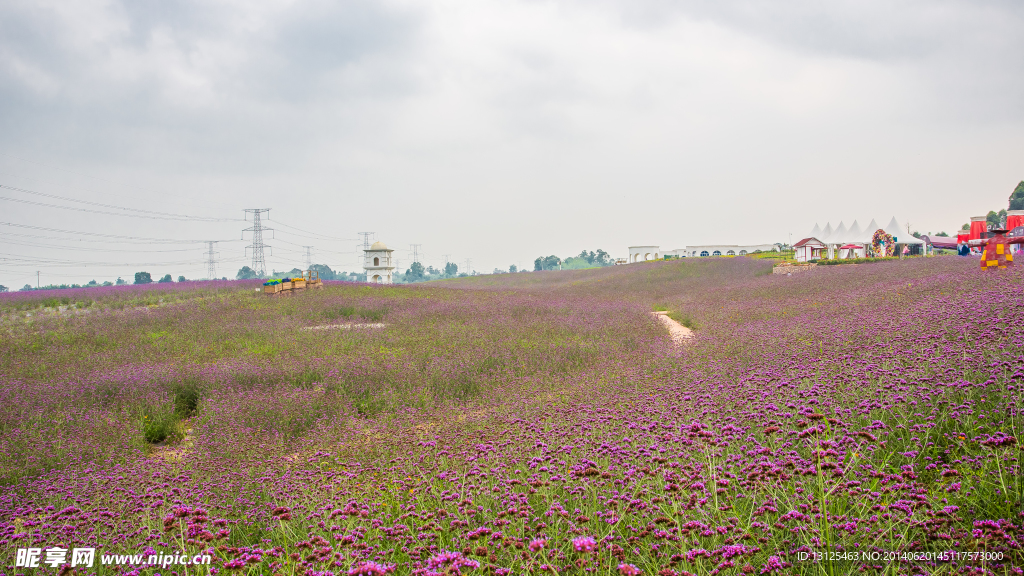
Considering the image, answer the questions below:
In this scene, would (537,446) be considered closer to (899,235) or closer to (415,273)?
(899,235)

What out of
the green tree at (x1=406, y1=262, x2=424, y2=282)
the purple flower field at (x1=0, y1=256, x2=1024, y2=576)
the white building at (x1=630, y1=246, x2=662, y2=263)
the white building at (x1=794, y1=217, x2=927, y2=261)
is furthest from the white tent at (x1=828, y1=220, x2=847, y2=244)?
the green tree at (x1=406, y1=262, x2=424, y2=282)

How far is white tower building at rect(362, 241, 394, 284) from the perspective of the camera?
140 feet

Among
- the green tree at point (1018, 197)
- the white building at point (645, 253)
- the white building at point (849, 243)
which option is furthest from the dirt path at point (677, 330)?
the green tree at point (1018, 197)

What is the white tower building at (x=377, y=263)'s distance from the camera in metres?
42.5

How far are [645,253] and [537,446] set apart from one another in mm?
74507

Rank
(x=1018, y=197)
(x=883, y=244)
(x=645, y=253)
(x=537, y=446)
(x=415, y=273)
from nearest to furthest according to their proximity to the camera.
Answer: (x=537, y=446) → (x=883, y=244) → (x=1018, y=197) → (x=645, y=253) → (x=415, y=273)

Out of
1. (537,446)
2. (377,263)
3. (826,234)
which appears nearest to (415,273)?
(377,263)

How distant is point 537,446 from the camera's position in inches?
162

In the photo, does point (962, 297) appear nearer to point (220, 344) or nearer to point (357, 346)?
point (357, 346)

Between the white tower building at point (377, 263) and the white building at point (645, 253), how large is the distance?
43564 mm

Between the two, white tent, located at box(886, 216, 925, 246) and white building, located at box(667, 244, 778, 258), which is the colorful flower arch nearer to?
white tent, located at box(886, 216, 925, 246)

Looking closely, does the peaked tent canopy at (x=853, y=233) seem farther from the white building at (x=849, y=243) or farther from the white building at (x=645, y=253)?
the white building at (x=645, y=253)

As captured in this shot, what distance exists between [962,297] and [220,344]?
44.3 ft

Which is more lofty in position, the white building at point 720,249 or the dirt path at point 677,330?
the white building at point 720,249
